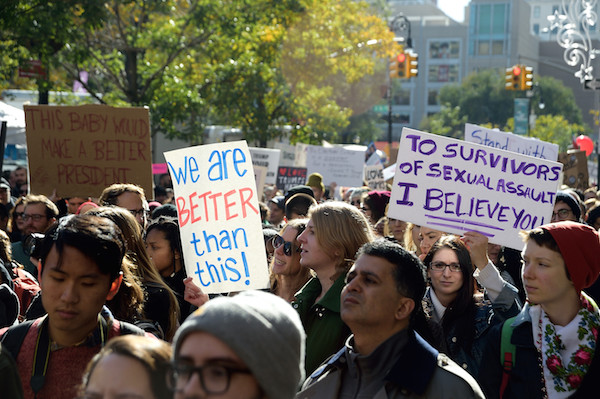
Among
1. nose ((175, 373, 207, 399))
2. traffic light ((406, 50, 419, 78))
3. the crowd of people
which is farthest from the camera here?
traffic light ((406, 50, 419, 78))

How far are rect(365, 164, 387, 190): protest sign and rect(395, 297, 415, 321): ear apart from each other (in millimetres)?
13110

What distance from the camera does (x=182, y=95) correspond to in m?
18.2

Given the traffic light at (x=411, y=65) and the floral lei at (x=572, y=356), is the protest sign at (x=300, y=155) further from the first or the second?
the floral lei at (x=572, y=356)

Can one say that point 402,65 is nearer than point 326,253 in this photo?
No

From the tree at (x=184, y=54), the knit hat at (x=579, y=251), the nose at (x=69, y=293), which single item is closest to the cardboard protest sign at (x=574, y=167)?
the tree at (x=184, y=54)

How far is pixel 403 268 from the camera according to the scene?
3.51 m

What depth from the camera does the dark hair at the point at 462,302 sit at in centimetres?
470

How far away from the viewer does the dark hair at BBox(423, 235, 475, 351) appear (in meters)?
4.70

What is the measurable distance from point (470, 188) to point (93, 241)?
134 inches

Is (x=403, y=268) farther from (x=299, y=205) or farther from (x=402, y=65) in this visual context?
(x=402, y=65)

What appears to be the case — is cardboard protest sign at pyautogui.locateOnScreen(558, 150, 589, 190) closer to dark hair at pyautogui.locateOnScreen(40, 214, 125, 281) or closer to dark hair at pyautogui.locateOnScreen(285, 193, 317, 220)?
dark hair at pyautogui.locateOnScreen(285, 193, 317, 220)

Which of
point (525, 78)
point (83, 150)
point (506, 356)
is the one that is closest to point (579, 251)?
point (506, 356)

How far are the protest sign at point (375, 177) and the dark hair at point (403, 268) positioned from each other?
13.0m

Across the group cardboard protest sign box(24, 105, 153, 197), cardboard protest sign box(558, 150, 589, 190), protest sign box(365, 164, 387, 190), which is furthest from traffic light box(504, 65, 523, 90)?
cardboard protest sign box(24, 105, 153, 197)
